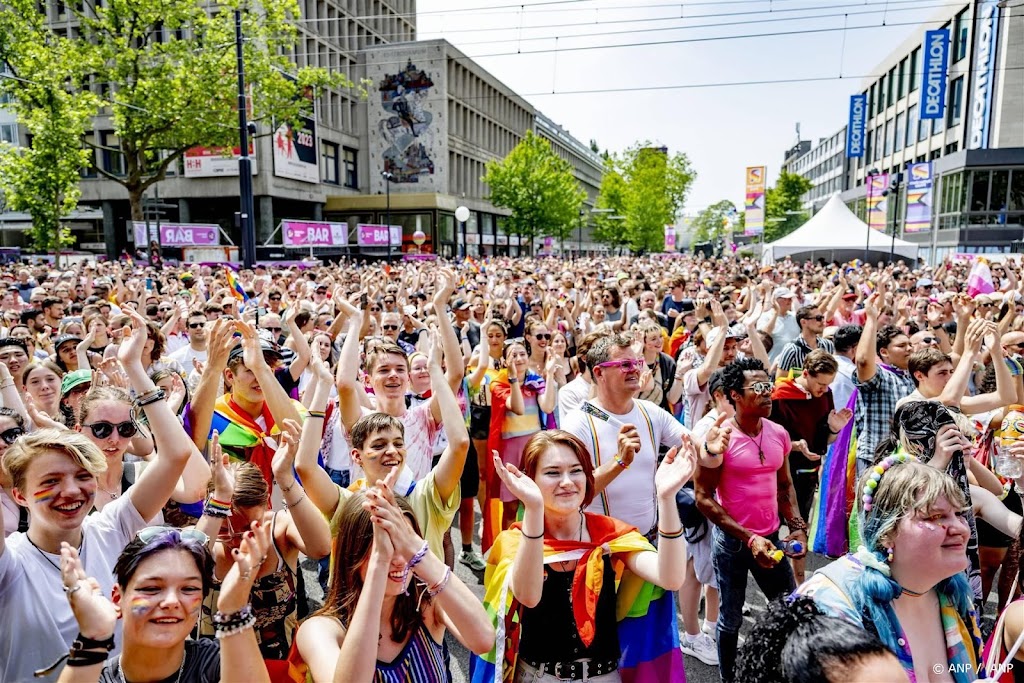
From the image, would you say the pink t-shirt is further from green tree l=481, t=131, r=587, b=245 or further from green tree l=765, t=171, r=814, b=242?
green tree l=765, t=171, r=814, b=242

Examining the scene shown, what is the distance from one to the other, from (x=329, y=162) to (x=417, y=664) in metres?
49.6

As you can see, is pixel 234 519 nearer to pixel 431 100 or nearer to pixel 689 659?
pixel 689 659

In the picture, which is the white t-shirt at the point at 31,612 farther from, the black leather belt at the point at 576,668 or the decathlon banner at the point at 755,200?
the decathlon banner at the point at 755,200

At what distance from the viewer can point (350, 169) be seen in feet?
165

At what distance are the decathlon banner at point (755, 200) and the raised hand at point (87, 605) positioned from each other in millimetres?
50747

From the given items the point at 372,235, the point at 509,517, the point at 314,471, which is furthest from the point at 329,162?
the point at 314,471

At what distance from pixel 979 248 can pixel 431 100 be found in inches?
1500

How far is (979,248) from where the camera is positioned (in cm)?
3453

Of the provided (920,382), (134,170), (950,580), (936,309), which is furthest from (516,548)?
(134,170)

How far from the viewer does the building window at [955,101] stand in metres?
39.0

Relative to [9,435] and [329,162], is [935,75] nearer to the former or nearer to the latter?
[329,162]

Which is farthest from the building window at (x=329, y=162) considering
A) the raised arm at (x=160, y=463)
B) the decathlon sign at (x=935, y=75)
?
the raised arm at (x=160, y=463)

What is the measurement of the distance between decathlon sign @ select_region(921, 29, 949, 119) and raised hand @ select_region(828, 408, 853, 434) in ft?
127

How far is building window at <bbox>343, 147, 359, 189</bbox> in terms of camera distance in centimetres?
4966
